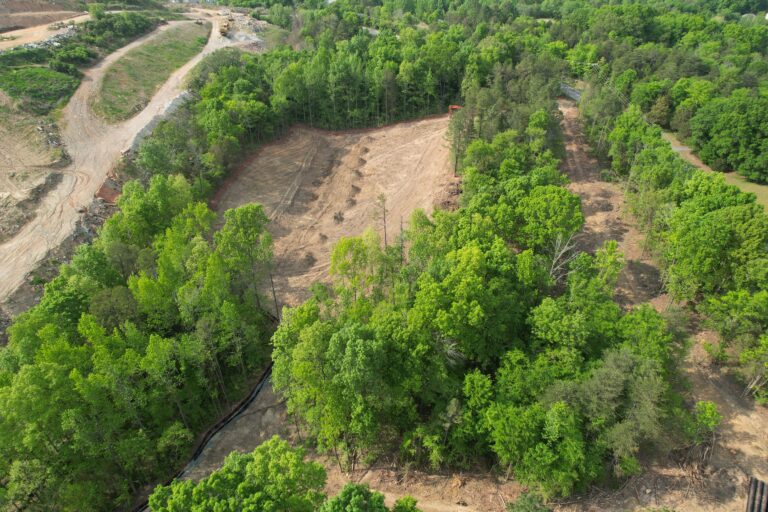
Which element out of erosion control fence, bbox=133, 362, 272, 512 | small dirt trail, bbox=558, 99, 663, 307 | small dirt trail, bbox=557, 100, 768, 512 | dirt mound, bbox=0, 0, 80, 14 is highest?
dirt mound, bbox=0, 0, 80, 14

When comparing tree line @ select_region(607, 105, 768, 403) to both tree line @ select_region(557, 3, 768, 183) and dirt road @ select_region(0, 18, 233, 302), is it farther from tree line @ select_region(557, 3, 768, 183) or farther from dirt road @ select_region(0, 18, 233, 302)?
dirt road @ select_region(0, 18, 233, 302)

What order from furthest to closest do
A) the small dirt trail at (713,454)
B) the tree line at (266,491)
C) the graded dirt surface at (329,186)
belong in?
the graded dirt surface at (329,186) < the small dirt trail at (713,454) < the tree line at (266,491)

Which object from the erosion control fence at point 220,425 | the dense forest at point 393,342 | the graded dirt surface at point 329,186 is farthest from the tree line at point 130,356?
the graded dirt surface at point 329,186

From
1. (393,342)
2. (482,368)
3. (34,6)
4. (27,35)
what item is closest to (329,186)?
(482,368)

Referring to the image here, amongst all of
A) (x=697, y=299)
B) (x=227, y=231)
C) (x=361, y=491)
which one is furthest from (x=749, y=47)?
(x=361, y=491)

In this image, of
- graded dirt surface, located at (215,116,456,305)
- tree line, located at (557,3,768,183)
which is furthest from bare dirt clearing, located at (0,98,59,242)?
tree line, located at (557,3,768,183)

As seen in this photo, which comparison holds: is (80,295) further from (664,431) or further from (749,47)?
(749,47)

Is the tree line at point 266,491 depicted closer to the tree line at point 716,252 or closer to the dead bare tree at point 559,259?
the dead bare tree at point 559,259
